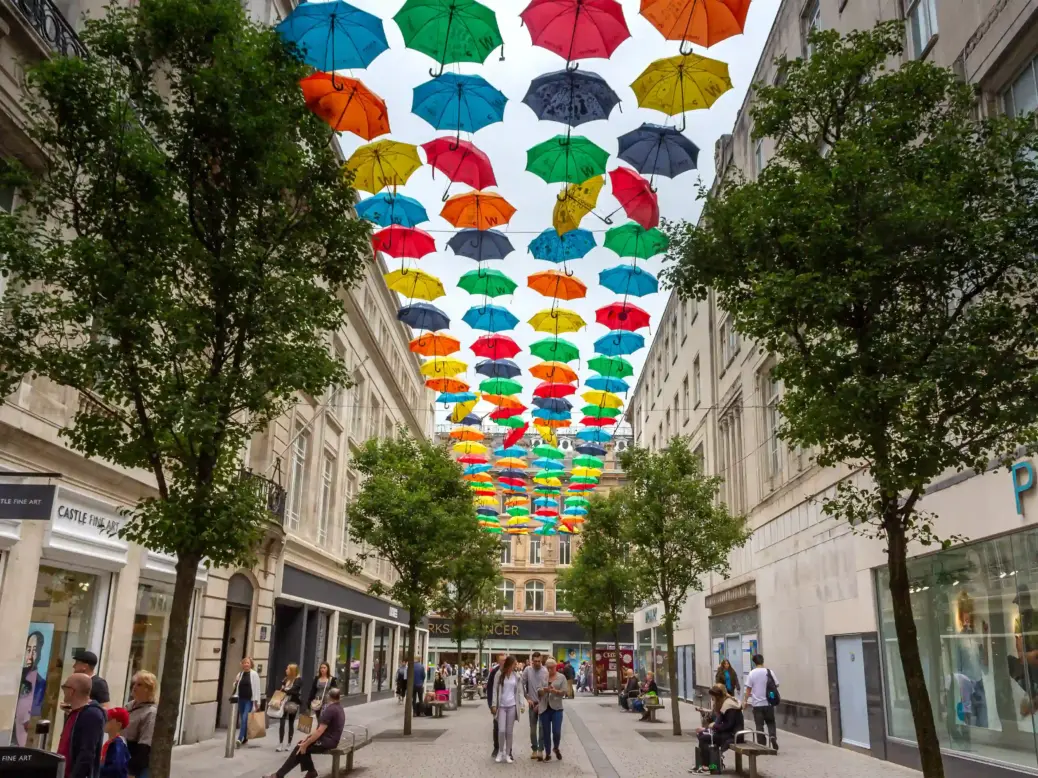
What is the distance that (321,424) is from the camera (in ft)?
91.5

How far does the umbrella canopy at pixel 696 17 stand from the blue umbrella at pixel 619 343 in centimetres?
1154

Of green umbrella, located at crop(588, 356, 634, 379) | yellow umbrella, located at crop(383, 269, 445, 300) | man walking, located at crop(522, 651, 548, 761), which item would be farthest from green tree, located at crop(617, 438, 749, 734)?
yellow umbrella, located at crop(383, 269, 445, 300)

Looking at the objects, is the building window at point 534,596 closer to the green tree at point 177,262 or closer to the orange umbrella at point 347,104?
the orange umbrella at point 347,104

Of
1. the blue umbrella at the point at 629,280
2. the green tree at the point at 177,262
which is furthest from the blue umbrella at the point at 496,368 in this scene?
the green tree at the point at 177,262

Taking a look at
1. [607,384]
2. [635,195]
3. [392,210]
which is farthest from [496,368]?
[635,195]

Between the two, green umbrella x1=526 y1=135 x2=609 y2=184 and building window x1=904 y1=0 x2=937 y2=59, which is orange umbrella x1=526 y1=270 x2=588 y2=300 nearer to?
green umbrella x1=526 y1=135 x2=609 y2=184

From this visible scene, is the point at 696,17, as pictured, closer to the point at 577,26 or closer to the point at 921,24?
the point at 577,26

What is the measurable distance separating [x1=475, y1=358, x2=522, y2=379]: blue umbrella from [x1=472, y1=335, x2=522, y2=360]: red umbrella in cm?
69

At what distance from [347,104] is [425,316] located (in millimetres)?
10655

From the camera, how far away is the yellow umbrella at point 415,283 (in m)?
21.2

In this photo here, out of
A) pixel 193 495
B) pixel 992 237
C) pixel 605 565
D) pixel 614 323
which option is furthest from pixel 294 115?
pixel 605 565

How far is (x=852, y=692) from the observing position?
59.8ft

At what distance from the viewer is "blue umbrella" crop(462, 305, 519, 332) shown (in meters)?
23.4

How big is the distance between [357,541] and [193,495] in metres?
15.5
